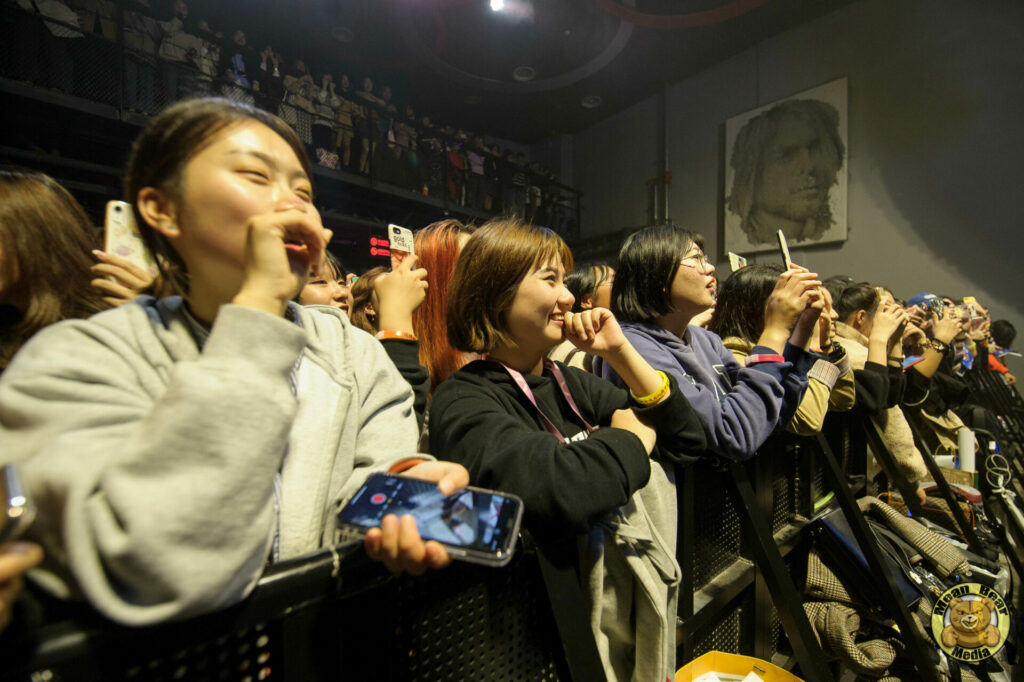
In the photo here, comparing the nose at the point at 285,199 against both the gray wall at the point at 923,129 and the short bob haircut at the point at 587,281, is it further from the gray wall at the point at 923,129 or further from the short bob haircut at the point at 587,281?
the gray wall at the point at 923,129

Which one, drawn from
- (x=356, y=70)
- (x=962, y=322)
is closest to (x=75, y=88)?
(x=356, y=70)

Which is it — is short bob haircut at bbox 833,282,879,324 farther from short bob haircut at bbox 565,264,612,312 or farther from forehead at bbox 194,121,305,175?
forehead at bbox 194,121,305,175

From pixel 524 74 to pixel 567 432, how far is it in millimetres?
8913

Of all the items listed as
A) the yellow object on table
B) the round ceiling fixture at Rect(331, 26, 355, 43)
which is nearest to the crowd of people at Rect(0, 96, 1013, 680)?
the yellow object on table

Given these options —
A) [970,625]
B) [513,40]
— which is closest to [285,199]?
[970,625]

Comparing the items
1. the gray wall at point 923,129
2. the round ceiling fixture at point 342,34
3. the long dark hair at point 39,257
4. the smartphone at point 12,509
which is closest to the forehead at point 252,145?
the smartphone at point 12,509

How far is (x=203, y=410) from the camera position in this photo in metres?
0.46

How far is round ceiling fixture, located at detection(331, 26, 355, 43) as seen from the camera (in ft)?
25.0

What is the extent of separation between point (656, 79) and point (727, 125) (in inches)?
73.6

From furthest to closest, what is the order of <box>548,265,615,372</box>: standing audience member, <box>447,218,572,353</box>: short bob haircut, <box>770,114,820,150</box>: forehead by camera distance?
<box>770,114,820,150</box>: forehead < <box>548,265,615,372</box>: standing audience member < <box>447,218,572,353</box>: short bob haircut

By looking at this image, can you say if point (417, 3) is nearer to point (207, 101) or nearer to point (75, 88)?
point (75, 88)

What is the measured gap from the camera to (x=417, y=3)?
20.1 feet

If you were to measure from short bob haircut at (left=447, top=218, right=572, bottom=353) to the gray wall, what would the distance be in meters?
7.44

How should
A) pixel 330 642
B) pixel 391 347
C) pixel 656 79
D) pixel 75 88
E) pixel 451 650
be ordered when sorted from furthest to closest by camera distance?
pixel 656 79, pixel 75 88, pixel 391 347, pixel 451 650, pixel 330 642
